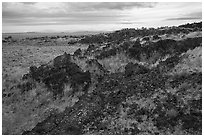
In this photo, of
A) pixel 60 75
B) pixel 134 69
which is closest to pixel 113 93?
pixel 134 69

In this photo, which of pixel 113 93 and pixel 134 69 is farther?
pixel 134 69

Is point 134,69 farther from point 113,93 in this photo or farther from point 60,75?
point 60,75

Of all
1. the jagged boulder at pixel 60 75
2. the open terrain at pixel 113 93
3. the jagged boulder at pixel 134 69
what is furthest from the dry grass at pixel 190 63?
the jagged boulder at pixel 60 75

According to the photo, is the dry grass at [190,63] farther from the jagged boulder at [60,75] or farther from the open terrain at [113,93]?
the jagged boulder at [60,75]

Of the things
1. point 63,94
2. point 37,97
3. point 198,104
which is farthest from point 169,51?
point 37,97

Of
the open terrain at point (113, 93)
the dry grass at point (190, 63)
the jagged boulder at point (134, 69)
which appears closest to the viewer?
the open terrain at point (113, 93)

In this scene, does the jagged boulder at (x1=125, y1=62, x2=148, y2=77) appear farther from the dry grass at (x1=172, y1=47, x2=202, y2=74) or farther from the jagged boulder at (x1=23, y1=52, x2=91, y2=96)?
the jagged boulder at (x1=23, y1=52, x2=91, y2=96)

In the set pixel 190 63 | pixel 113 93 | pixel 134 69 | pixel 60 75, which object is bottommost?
pixel 113 93

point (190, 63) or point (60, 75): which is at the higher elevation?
point (190, 63)
